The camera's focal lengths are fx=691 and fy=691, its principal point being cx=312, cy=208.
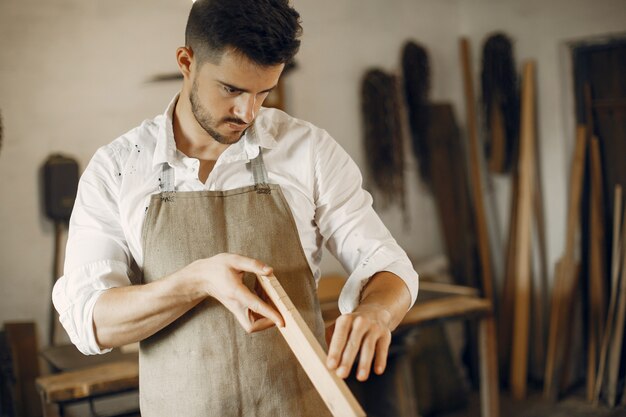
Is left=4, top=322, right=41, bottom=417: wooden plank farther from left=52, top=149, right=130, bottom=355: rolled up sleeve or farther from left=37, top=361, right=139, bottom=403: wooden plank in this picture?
left=52, top=149, right=130, bottom=355: rolled up sleeve

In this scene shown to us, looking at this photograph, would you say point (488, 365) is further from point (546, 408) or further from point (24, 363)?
point (24, 363)

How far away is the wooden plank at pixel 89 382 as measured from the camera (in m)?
2.41

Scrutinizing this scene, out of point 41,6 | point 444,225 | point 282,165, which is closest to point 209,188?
point 282,165

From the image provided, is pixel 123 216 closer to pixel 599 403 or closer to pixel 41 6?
pixel 41 6

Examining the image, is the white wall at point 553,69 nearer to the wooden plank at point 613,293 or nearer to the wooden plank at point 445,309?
the wooden plank at point 613,293

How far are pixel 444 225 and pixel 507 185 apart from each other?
527 millimetres

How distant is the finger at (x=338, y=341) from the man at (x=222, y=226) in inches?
8.0

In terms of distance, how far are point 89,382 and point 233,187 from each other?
48.8 inches

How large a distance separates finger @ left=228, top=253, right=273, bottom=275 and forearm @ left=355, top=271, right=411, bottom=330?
0.77 feet

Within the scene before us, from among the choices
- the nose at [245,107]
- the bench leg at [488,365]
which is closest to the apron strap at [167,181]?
the nose at [245,107]

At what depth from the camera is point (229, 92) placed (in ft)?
5.05

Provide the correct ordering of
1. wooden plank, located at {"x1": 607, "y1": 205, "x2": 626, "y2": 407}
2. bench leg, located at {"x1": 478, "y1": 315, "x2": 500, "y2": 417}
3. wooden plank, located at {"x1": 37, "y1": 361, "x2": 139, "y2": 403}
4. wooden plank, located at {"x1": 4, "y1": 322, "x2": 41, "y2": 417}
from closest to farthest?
wooden plank, located at {"x1": 37, "y1": 361, "x2": 139, "y2": 403} → wooden plank, located at {"x1": 4, "y1": 322, "x2": 41, "y2": 417} → bench leg, located at {"x1": 478, "y1": 315, "x2": 500, "y2": 417} → wooden plank, located at {"x1": 607, "y1": 205, "x2": 626, "y2": 407}

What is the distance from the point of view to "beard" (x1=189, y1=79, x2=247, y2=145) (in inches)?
61.6

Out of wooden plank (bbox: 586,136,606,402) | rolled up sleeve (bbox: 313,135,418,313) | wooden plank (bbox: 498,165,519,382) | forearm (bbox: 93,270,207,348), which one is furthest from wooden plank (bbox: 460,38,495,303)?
forearm (bbox: 93,270,207,348)
